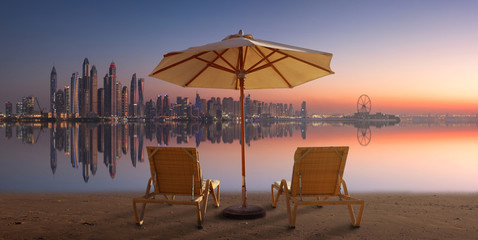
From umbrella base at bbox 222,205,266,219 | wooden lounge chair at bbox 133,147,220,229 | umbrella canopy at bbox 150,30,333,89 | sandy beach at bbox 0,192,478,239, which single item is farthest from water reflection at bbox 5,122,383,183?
umbrella base at bbox 222,205,266,219

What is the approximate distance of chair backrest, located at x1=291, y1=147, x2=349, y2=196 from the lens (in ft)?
15.5

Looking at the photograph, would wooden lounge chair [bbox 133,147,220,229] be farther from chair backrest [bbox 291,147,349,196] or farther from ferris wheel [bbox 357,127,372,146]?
ferris wheel [bbox 357,127,372,146]

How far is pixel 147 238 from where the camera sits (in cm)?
430

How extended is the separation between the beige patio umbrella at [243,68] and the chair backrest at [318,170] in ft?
2.72

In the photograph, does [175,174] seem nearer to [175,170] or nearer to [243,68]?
A: [175,170]

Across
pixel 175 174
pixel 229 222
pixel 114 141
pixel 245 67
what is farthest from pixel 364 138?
pixel 175 174

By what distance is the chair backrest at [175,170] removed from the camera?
4.78m

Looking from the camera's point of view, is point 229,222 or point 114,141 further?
point 114,141

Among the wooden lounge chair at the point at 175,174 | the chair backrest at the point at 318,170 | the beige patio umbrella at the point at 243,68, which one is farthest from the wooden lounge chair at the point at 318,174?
the wooden lounge chair at the point at 175,174

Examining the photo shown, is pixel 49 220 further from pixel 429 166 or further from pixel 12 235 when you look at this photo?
pixel 429 166

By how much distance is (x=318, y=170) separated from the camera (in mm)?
4832

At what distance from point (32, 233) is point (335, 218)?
4061 millimetres

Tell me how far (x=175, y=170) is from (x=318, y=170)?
6.38ft

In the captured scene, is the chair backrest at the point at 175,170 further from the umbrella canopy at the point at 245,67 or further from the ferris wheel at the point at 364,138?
the ferris wheel at the point at 364,138
